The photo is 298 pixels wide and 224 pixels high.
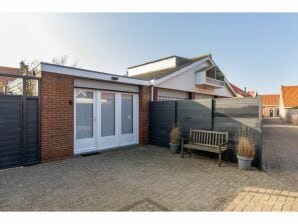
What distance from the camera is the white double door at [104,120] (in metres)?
7.43

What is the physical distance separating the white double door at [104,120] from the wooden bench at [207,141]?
115 inches

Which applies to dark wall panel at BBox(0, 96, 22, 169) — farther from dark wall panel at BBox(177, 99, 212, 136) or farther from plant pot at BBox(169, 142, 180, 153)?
dark wall panel at BBox(177, 99, 212, 136)

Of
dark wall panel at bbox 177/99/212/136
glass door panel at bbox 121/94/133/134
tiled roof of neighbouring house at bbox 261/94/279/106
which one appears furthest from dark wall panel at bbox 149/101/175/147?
tiled roof of neighbouring house at bbox 261/94/279/106

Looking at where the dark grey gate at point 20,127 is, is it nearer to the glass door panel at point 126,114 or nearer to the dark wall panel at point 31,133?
the dark wall panel at point 31,133

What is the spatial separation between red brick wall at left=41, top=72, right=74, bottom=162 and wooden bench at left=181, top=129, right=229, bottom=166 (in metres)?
4.40

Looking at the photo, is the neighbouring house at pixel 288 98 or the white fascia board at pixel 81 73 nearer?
the white fascia board at pixel 81 73

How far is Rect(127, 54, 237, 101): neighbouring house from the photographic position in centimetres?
1078

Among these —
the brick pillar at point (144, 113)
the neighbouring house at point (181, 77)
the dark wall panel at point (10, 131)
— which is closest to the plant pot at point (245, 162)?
the brick pillar at point (144, 113)

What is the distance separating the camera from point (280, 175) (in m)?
5.32

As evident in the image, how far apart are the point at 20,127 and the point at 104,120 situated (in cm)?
310

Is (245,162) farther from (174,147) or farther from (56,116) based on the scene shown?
(56,116)

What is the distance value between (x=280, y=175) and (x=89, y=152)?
658cm
